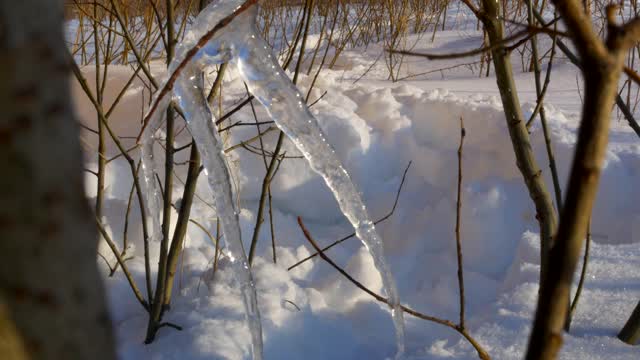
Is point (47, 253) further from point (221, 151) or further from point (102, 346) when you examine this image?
point (221, 151)

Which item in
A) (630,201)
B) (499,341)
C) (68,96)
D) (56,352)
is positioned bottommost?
(499,341)

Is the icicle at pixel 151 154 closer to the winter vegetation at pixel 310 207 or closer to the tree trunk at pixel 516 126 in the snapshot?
the winter vegetation at pixel 310 207

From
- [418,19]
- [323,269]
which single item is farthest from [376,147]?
[418,19]

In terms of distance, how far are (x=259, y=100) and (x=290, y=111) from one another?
8cm

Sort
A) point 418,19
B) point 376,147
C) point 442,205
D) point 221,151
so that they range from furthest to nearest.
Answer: point 418,19
point 376,147
point 442,205
point 221,151

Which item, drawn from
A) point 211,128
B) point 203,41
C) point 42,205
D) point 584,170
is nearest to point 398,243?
point 211,128

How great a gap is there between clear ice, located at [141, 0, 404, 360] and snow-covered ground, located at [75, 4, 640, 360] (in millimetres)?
343

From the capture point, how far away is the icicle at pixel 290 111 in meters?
1.46

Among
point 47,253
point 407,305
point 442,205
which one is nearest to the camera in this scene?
point 47,253

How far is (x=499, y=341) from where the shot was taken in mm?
1807

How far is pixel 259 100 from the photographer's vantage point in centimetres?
155

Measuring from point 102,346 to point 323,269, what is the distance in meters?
2.21

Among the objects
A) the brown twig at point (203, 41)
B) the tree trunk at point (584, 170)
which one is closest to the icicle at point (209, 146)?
the brown twig at point (203, 41)

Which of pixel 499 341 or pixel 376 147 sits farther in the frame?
pixel 376 147
